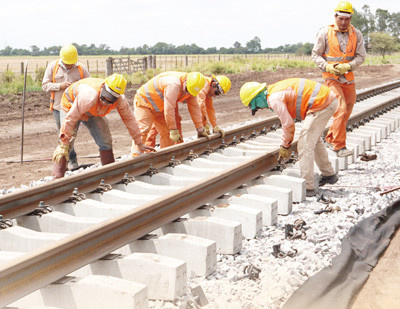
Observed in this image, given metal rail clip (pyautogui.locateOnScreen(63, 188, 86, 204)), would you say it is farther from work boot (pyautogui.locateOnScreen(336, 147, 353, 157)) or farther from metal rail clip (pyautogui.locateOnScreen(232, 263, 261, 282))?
work boot (pyautogui.locateOnScreen(336, 147, 353, 157))

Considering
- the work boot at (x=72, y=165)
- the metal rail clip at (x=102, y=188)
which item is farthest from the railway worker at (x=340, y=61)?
the work boot at (x=72, y=165)

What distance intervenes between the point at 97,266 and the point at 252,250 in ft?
4.36

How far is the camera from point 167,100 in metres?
7.46

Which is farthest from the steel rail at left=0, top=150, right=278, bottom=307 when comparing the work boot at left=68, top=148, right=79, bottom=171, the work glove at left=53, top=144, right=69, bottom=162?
the work boot at left=68, top=148, right=79, bottom=171

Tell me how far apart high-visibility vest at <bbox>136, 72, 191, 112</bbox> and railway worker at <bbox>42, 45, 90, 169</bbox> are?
121cm

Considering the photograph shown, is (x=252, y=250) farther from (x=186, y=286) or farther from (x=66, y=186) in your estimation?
(x=66, y=186)

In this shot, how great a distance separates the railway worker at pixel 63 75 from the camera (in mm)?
8258

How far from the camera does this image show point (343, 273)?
401 centimetres

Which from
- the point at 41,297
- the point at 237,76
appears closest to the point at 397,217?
the point at 41,297

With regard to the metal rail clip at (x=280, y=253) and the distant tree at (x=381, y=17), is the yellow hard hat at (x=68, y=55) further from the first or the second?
the distant tree at (x=381, y=17)

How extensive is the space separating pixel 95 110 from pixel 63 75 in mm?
1777

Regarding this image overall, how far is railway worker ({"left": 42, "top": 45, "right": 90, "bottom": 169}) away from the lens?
826 cm

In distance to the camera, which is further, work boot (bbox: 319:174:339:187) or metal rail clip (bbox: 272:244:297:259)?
work boot (bbox: 319:174:339:187)

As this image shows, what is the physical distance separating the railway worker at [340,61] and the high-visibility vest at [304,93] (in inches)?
59.2
